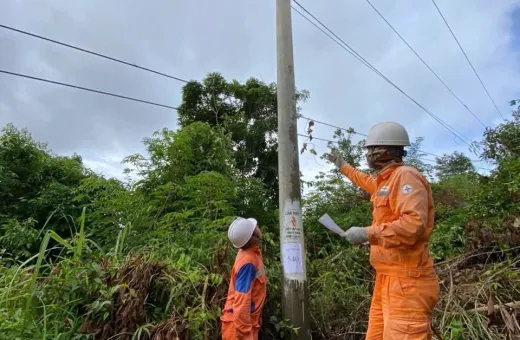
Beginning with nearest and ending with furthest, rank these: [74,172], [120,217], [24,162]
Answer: [120,217]
[24,162]
[74,172]

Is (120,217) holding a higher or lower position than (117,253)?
higher

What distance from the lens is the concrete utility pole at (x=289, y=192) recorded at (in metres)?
3.87

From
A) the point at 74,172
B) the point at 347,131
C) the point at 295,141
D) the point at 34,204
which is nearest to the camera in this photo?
the point at 295,141

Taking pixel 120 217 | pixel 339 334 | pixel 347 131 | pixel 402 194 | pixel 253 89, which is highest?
pixel 253 89

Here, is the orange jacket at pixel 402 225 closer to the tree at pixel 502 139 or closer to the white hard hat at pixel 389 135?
the white hard hat at pixel 389 135

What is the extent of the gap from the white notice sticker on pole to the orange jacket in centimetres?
131

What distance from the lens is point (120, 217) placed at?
5.66 metres

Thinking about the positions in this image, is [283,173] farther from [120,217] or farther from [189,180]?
[120,217]

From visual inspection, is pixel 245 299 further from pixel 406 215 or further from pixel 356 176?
pixel 406 215

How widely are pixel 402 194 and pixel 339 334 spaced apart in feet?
7.38

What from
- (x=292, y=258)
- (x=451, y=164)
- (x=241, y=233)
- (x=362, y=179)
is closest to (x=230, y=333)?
(x=241, y=233)

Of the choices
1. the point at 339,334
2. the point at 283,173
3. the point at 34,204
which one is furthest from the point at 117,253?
the point at 34,204

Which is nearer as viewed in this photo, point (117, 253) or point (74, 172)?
point (117, 253)

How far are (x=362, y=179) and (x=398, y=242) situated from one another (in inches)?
37.7
